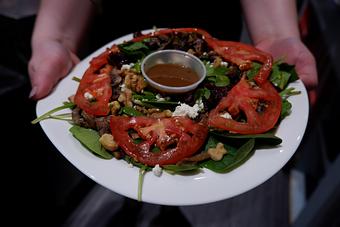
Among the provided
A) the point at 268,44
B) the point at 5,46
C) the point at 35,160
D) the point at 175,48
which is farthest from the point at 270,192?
the point at 5,46

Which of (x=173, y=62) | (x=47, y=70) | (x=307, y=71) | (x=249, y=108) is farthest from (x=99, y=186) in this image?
(x=307, y=71)

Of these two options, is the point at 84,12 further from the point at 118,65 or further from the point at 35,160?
the point at 35,160

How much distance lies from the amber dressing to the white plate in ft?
1.40

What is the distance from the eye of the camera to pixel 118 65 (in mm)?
1615

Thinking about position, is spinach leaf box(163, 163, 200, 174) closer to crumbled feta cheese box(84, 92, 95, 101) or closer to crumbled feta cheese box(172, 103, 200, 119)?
→ crumbled feta cheese box(172, 103, 200, 119)

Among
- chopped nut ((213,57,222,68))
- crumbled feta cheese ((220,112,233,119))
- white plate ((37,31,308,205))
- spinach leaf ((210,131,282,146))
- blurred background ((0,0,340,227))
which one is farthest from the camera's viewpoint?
blurred background ((0,0,340,227))

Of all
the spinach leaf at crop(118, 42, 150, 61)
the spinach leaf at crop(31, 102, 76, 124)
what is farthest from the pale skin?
the spinach leaf at crop(118, 42, 150, 61)

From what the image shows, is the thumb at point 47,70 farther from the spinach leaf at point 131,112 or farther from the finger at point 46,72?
the spinach leaf at point 131,112

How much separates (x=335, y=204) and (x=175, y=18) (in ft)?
4.49

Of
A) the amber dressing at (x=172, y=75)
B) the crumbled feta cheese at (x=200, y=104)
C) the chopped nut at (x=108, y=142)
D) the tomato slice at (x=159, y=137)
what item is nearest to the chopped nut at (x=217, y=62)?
the amber dressing at (x=172, y=75)

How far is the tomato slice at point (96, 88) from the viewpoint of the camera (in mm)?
1400

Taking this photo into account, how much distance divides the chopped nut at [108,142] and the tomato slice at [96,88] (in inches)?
6.2

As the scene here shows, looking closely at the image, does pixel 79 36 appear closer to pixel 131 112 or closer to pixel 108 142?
pixel 131 112

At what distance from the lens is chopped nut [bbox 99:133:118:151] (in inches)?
48.8
